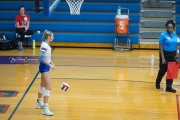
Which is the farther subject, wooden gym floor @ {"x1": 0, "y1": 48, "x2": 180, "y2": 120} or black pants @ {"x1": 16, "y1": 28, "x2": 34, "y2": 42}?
black pants @ {"x1": 16, "y1": 28, "x2": 34, "y2": 42}

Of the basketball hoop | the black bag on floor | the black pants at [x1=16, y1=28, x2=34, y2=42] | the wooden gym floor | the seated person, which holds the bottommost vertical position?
the wooden gym floor

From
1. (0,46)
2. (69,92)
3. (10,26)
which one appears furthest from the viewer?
(10,26)

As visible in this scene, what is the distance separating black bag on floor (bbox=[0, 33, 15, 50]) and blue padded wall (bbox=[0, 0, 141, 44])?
719 mm

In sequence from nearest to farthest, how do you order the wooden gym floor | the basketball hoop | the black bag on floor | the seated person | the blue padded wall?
the wooden gym floor → the basketball hoop → the black bag on floor → the seated person → the blue padded wall

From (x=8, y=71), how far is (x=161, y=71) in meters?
4.56

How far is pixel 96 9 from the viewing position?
17.9 m

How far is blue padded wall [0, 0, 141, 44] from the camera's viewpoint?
675 inches

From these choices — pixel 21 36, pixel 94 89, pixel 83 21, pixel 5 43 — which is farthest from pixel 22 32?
pixel 94 89

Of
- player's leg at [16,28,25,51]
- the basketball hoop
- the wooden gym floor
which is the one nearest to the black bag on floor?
player's leg at [16,28,25,51]

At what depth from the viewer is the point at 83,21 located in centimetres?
1761

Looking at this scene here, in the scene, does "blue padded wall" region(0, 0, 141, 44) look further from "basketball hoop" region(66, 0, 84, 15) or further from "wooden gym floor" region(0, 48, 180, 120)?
"basketball hoop" region(66, 0, 84, 15)

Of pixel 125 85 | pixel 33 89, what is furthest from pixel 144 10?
pixel 33 89

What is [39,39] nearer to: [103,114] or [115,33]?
[115,33]

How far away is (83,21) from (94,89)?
21.5 ft
